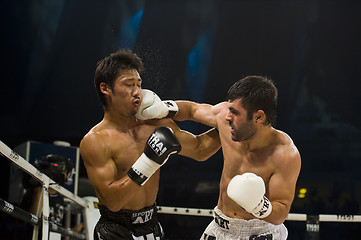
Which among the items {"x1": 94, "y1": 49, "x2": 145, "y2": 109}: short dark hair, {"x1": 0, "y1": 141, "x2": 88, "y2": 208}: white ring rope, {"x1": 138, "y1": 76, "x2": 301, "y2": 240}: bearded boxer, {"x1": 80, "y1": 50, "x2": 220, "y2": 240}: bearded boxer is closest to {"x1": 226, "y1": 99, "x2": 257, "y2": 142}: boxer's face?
{"x1": 138, "y1": 76, "x2": 301, "y2": 240}: bearded boxer

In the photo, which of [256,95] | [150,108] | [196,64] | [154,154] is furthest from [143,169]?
[196,64]

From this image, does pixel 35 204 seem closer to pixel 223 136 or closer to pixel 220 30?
pixel 223 136

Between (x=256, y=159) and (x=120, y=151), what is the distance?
68cm

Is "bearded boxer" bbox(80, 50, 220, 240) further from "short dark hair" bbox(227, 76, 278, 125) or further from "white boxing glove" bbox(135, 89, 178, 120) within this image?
"short dark hair" bbox(227, 76, 278, 125)

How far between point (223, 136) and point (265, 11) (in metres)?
4.58

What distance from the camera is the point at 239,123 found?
2.04 metres

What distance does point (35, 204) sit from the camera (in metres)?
3.21

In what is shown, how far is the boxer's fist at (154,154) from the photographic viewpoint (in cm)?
186

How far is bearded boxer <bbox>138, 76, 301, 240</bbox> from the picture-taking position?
1.97 m

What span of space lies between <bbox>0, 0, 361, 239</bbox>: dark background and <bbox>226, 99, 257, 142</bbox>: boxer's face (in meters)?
3.70

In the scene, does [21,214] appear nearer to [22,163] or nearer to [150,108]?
[22,163]

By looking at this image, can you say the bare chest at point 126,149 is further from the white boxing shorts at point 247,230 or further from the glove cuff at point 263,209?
the glove cuff at point 263,209

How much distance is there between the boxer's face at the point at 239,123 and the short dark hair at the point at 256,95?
0.07 ft

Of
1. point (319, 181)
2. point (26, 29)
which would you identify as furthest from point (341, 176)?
point (26, 29)
